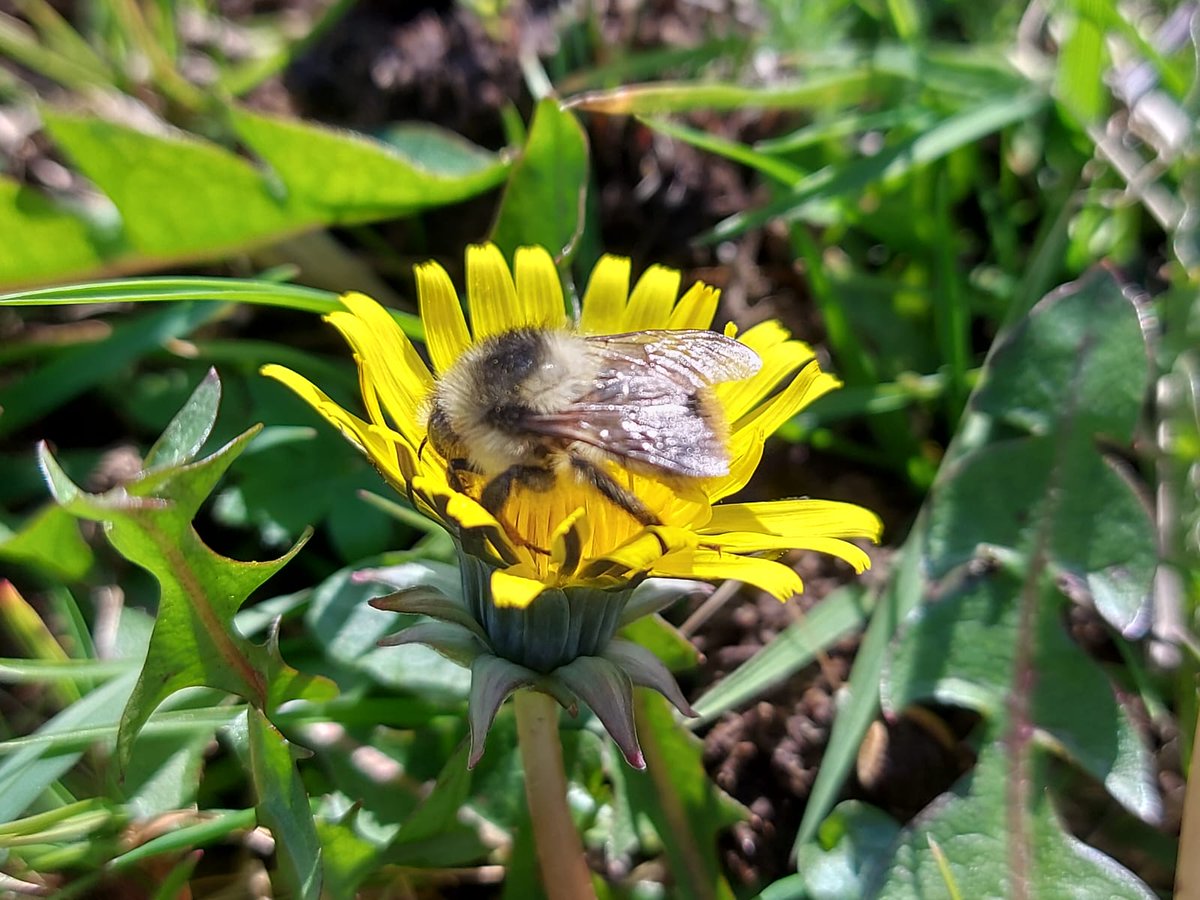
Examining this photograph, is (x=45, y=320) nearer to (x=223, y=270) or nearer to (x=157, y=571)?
A: (x=223, y=270)

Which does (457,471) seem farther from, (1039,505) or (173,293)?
(1039,505)

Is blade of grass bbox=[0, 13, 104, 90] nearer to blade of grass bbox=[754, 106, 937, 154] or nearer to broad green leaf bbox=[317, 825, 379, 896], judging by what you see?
blade of grass bbox=[754, 106, 937, 154]

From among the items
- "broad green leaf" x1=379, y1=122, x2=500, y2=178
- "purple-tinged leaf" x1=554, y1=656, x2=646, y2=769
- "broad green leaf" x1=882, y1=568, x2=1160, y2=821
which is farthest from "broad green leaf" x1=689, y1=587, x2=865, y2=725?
"broad green leaf" x1=379, y1=122, x2=500, y2=178

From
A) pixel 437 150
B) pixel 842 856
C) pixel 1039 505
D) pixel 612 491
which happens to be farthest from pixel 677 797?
pixel 437 150

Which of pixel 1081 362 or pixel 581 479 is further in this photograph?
pixel 1081 362

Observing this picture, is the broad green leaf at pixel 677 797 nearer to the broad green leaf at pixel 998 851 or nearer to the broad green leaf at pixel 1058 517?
the broad green leaf at pixel 998 851

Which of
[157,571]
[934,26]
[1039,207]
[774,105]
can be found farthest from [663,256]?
[157,571]
